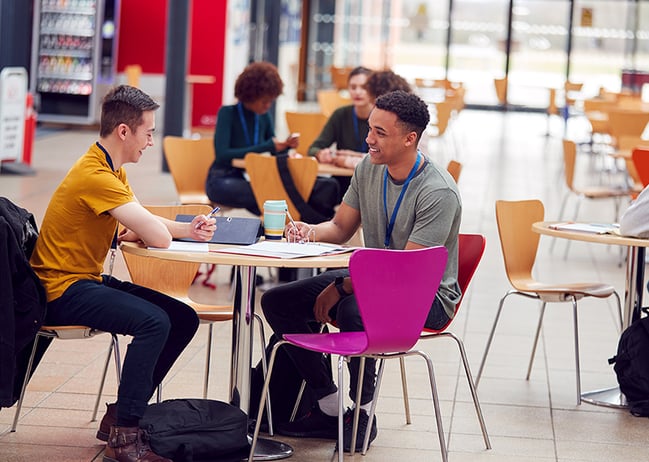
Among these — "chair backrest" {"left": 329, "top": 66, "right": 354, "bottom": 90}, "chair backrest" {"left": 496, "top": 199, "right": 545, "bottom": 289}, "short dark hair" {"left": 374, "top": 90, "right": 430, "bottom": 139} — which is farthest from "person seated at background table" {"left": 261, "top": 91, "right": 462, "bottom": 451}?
"chair backrest" {"left": 329, "top": 66, "right": 354, "bottom": 90}

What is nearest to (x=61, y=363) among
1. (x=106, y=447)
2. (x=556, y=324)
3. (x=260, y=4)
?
(x=106, y=447)

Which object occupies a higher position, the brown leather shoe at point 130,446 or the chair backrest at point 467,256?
the chair backrest at point 467,256

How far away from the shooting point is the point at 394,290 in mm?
3406

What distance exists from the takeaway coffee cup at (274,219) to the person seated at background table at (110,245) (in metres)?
0.26

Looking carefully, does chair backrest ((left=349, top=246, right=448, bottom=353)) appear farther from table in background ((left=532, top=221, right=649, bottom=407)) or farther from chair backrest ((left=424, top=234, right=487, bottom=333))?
table in background ((left=532, top=221, right=649, bottom=407))

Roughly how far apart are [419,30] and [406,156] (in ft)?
63.7

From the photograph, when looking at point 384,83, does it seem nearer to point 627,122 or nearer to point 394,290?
point 394,290

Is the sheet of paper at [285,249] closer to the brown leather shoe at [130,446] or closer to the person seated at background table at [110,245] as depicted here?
the person seated at background table at [110,245]

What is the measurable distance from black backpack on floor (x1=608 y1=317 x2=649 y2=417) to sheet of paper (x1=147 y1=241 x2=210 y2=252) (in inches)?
68.0

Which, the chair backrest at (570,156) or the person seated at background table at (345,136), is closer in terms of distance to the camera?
the person seated at background table at (345,136)

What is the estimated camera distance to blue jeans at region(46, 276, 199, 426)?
11.4 ft

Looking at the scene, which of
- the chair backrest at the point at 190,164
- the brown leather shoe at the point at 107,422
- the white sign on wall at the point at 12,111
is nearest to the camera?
the brown leather shoe at the point at 107,422

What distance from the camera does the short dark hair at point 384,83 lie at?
5961 mm

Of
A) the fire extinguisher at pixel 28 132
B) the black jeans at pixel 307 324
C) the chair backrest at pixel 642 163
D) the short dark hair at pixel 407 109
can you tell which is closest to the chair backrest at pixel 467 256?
the black jeans at pixel 307 324
